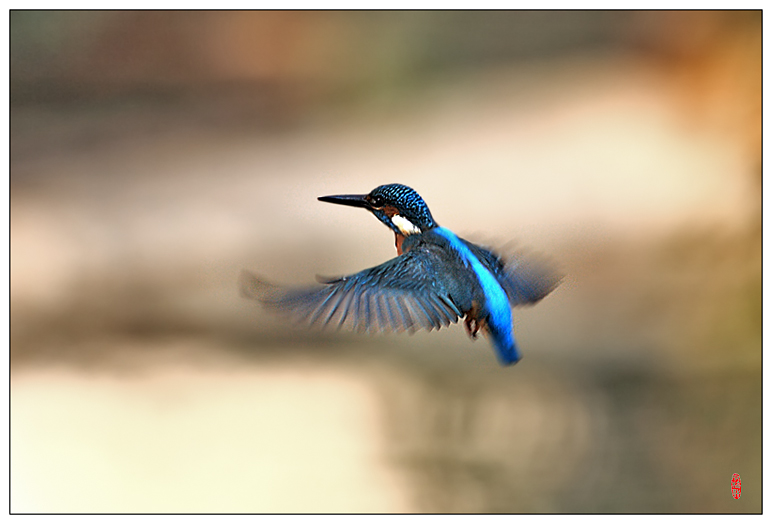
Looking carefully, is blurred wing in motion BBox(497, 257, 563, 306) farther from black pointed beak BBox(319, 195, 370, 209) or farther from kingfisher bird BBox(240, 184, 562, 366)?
black pointed beak BBox(319, 195, 370, 209)

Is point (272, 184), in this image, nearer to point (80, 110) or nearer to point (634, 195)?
point (80, 110)

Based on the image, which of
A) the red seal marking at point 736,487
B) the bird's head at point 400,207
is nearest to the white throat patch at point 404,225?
the bird's head at point 400,207

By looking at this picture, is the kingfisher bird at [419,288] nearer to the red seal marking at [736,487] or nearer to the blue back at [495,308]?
the blue back at [495,308]

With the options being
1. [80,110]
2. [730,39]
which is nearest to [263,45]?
[80,110]

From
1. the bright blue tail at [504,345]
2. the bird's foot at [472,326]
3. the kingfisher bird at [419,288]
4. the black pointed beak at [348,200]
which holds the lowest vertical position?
the bright blue tail at [504,345]

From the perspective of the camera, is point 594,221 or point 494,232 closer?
point 494,232

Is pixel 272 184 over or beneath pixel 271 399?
over

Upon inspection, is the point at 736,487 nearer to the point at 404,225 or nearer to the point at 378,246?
the point at 378,246
